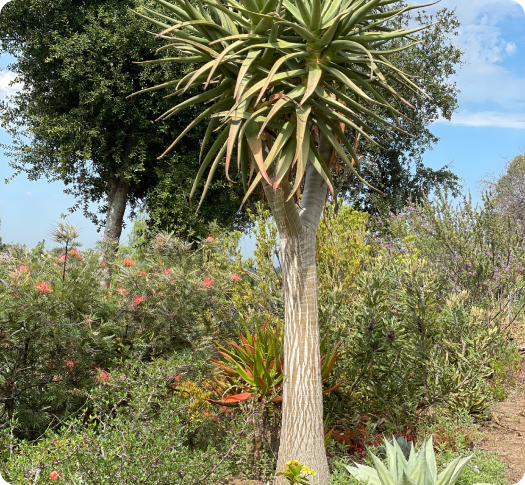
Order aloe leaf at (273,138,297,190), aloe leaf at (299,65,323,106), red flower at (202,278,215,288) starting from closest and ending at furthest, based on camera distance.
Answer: aloe leaf at (299,65,323,106), aloe leaf at (273,138,297,190), red flower at (202,278,215,288)

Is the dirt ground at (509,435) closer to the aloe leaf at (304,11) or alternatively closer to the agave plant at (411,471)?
the agave plant at (411,471)

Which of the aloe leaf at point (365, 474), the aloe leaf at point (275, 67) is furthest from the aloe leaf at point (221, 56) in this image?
the aloe leaf at point (365, 474)

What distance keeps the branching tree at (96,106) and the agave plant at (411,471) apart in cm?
848

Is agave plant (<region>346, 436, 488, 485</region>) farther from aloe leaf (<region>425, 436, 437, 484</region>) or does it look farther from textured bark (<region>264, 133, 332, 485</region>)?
textured bark (<region>264, 133, 332, 485</region>)

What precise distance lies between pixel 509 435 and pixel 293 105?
5.11 m

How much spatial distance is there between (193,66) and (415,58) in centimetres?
896

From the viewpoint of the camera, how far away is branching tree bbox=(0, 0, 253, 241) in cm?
1145

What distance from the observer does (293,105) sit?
12.7 feet

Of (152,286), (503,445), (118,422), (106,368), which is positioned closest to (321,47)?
(118,422)

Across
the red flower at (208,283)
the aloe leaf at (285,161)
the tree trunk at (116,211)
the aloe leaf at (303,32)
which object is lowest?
the red flower at (208,283)

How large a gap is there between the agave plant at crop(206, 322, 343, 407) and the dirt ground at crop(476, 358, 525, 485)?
2045mm

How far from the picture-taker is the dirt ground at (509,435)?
522cm

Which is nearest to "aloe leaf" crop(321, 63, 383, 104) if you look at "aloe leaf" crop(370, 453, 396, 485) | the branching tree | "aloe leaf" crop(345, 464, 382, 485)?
"aloe leaf" crop(370, 453, 396, 485)

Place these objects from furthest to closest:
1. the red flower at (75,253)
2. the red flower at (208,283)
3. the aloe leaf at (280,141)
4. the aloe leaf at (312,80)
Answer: the red flower at (208,283)
the red flower at (75,253)
the aloe leaf at (280,141)
the aloe leaf at (312,80)
